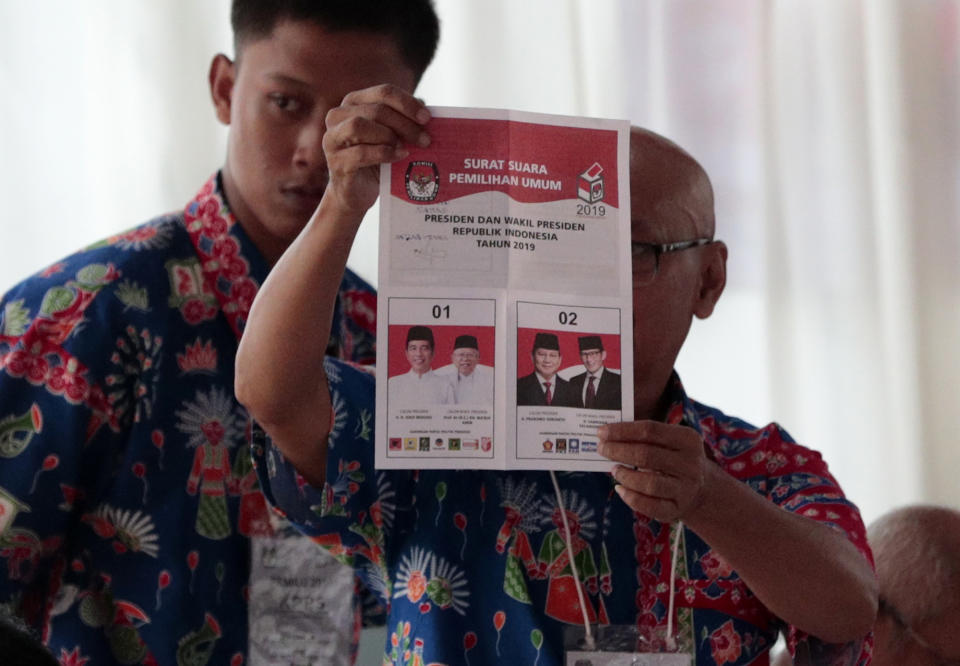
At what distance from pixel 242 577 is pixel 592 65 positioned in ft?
4.44

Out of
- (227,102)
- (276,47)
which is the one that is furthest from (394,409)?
(227,102)

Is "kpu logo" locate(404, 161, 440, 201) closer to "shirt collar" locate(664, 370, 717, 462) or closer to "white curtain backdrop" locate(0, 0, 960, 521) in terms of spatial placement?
"shirt collar" locate(664, 370, 717, 462)

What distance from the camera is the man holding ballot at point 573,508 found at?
3.61 feet

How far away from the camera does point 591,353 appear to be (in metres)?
1.12

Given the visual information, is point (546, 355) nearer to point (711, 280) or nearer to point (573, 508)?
point (573, 508)

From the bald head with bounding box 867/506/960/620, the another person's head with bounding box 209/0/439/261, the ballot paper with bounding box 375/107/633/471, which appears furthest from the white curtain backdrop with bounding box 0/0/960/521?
the ballot paper with bounding box 375/107/633/471

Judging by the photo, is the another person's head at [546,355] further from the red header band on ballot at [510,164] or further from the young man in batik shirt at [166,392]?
the young man in batik shirt at [166,392]

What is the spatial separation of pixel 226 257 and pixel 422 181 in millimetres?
522

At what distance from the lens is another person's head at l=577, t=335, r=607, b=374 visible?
112 centimetres

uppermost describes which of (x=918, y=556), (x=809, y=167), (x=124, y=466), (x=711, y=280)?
(x=809, y=167)

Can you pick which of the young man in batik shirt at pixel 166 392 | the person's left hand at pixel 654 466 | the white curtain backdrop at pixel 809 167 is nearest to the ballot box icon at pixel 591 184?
the person's left hand at pixel 654 466

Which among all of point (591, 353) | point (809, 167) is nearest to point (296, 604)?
point (591, 353)

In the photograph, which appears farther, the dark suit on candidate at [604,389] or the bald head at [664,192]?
the bald head at [664,192]

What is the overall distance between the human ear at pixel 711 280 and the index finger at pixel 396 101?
1.43ft
